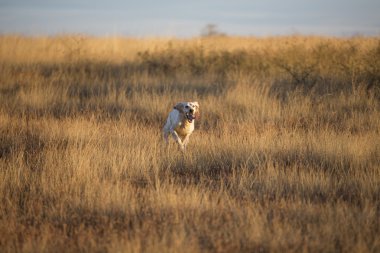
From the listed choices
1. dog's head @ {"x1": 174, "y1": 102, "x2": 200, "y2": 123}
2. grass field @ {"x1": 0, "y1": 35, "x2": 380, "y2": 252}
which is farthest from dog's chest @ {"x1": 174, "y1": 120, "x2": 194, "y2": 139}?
grass field @ {"x1": 0, "y1": 35, "x2": 380, "y2": 252}

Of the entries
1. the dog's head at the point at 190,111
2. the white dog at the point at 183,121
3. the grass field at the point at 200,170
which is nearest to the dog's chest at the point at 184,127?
the white dog at the point at 183,121

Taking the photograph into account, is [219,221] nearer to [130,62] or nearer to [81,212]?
[81,212]

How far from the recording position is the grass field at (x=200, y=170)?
366 cm

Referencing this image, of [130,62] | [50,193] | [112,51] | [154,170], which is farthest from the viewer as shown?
[112,51]

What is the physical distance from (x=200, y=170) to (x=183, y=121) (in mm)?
1088

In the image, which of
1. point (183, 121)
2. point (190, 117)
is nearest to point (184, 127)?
point (183, 121)

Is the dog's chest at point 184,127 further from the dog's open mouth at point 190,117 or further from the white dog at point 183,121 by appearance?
the dog's open mouth at point 190,117

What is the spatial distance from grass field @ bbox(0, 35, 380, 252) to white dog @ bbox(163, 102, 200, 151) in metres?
0.22

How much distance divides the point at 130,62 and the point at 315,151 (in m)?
10.2

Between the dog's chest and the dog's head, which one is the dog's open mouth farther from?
the dog's chest

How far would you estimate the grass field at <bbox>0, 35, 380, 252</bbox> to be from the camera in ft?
12.0

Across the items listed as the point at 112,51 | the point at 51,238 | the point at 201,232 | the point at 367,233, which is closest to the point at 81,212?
the point at 51,238

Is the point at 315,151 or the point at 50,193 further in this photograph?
the point at 315,151

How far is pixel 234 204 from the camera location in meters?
4.19
